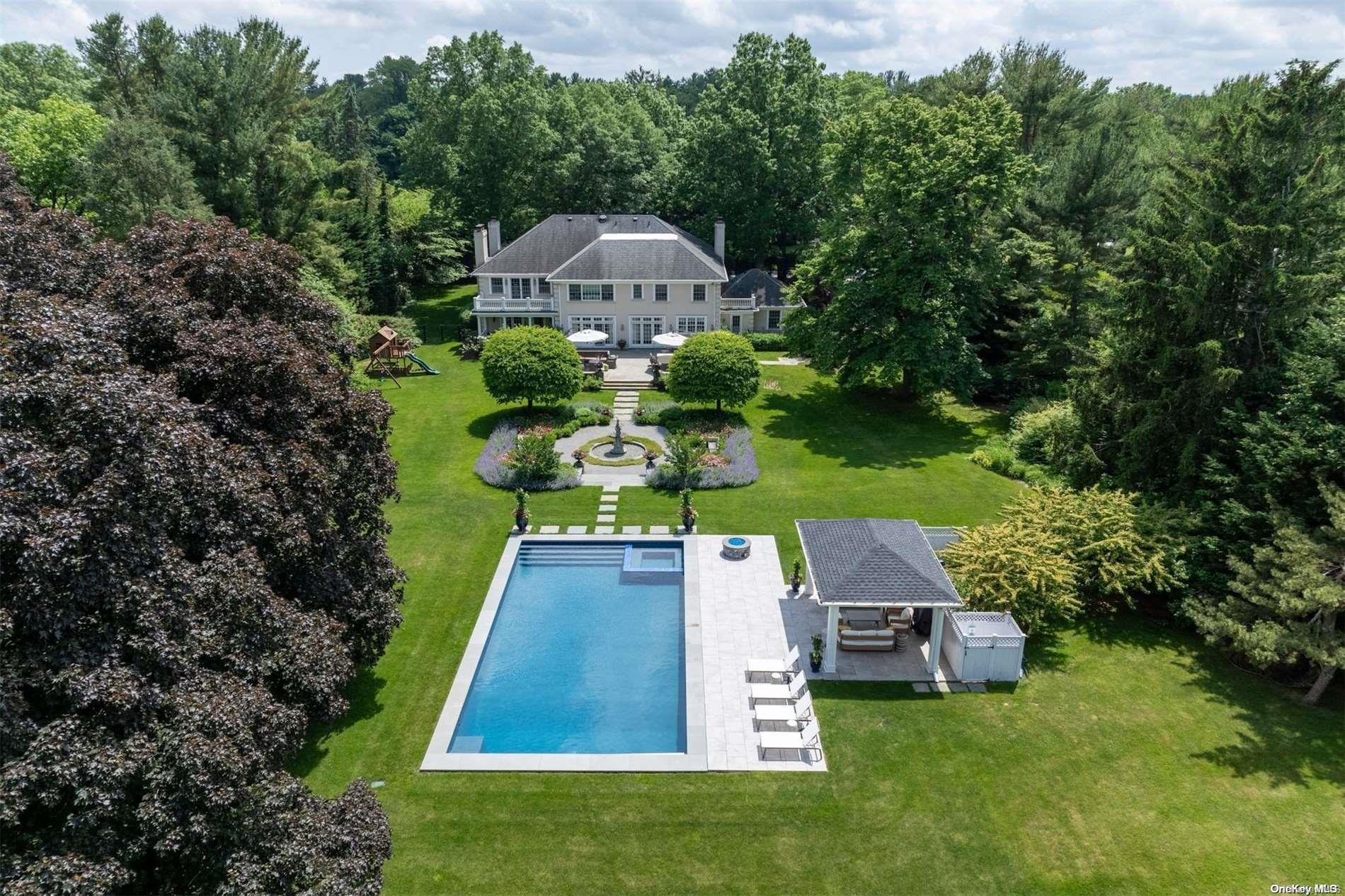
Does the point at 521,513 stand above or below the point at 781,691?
above

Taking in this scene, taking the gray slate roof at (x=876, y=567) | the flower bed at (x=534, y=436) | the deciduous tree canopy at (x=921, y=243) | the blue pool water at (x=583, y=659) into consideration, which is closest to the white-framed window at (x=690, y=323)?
the flower bed at (x=534, y=436)

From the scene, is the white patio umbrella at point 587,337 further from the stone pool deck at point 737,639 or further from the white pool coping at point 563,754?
the white pool coping at point 563,754

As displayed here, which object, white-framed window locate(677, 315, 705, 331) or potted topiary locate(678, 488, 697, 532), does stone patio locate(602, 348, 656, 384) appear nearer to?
white-framed window locate(677, 315, 705, 331)

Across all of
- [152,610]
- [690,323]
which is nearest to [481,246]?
[690,323]

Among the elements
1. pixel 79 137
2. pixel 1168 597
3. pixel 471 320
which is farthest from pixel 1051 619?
pixel 79 137

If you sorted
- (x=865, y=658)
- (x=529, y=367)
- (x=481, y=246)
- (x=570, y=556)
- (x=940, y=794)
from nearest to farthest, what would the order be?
(x=940, y=794), (x=865, y=658), (x=570, y=556), (x=529, y=367), (x=481, y=246)

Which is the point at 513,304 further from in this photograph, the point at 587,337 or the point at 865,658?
the point at 865,658

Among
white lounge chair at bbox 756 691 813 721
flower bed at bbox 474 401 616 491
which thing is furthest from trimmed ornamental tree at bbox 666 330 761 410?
white lounge chair at bbox 756 691 813 721
